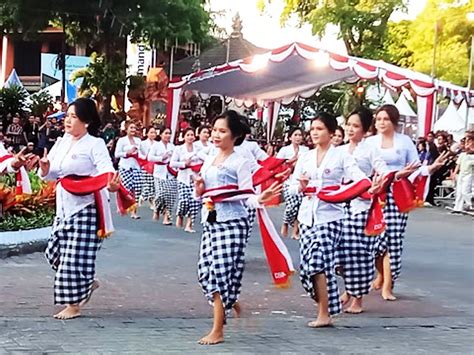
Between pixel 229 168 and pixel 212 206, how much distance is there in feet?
1.01

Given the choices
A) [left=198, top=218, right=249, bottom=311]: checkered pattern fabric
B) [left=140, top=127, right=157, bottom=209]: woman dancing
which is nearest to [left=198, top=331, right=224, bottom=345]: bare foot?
[left=198, top=218, right=249, bottom=311]: checkered pattern fabric

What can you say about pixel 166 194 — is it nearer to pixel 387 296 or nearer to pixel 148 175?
pixel 148 175

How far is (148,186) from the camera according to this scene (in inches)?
598

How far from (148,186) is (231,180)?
9030mm

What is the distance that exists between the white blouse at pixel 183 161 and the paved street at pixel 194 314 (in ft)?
7.00

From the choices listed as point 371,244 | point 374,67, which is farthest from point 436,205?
point 371,244

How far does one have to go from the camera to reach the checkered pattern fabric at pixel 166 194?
46.2 feet

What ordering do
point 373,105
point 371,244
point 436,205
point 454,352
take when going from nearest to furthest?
point 454,352, point 371,244, point 436,205, point 373,105

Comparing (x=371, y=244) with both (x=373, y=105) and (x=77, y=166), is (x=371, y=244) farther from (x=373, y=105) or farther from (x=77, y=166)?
A: (x=373, y=105)

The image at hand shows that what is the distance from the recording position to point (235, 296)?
6.23 meters

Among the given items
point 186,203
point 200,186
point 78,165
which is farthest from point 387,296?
point 186,203

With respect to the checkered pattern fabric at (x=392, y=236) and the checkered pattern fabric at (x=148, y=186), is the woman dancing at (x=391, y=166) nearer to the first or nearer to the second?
the checkered pattern fabric at (x=392, y=236)

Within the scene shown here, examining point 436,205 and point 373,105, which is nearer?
point 436,205

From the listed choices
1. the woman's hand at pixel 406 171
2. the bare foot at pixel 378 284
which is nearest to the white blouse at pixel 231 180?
the woman's hand at pixel 406 171
